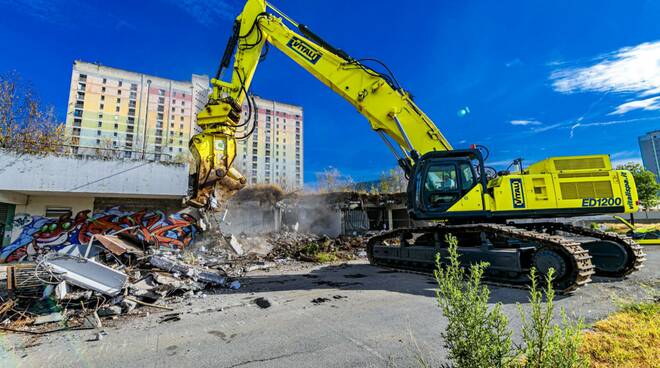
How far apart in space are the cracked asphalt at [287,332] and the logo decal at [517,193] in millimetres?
2021

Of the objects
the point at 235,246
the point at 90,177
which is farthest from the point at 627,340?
the point at 90,177

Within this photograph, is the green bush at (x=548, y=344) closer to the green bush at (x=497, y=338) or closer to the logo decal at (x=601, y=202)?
the green bush at (x=497, y=338)

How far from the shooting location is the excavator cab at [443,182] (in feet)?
23.1

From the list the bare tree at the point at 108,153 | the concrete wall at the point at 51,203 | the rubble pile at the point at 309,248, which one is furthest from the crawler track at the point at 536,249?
the concrete wall at the point at 51,203

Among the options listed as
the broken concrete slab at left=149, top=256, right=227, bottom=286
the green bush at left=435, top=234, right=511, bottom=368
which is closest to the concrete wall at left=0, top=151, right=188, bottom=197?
the broken concrete slab at left=149, top=256, right=227, bottom=286

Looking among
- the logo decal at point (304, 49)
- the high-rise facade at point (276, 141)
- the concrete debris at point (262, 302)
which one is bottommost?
the concrete debris at point (262, 302)

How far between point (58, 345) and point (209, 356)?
2.18 metres

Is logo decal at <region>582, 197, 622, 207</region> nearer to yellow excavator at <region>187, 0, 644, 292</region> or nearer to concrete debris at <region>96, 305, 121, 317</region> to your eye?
yellow excavator at <region>187, 0, 644, 292</region>

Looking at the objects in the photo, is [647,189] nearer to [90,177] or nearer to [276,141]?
[90,177]

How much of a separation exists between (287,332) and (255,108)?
6.18 m

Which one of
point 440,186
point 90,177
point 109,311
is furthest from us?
point 90,177

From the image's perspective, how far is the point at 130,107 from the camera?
67125 millimetres

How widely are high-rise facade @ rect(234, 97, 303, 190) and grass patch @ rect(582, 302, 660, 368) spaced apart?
81.5m

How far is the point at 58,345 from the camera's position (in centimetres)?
370
